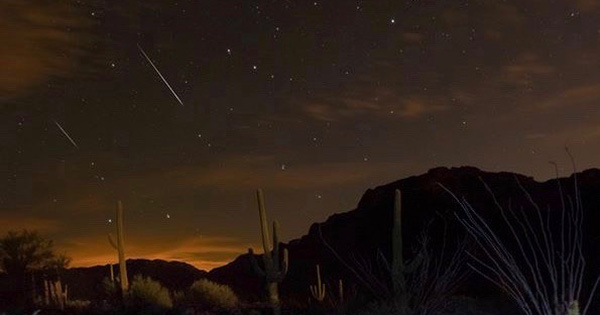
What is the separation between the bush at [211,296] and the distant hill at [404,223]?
4782 millimetres

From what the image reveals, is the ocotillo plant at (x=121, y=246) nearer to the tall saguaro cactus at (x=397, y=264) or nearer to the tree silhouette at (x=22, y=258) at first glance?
the tall saguaro cactus at (x=397, y=264)

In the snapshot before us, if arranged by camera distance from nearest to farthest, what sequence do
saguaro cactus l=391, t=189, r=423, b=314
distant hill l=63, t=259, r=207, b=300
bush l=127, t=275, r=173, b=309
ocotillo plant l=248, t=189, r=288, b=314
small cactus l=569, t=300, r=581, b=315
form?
small cactus l=569, t=300, r=581, b=315 < saguaro cactus l=391, t=189, r=423, b=314 < ocotillo plant l=248, t=189, r=288, b=314 < bush l=127, t=275, r=173, b=309 < distant hill l=63, t=259, r=207, b=300

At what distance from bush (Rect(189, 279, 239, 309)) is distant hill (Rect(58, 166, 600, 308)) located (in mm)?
4782

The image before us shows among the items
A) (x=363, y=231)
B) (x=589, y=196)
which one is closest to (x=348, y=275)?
(x=363, y=231)

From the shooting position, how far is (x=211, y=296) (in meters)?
25.7

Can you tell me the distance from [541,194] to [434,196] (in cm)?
535

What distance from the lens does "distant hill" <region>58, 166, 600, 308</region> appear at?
27969 millimetres

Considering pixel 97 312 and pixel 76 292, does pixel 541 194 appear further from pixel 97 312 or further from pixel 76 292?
pixel 76 292

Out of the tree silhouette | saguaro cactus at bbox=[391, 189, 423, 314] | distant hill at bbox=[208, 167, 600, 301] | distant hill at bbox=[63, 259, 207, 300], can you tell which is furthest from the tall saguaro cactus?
distant hill at bbox=[63, 259, 207, 300]

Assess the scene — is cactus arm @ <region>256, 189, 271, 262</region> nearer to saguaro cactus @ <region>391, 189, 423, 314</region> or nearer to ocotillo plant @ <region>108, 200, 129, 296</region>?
saguaro cactus @ <region>391, 189, 423, 314</region>

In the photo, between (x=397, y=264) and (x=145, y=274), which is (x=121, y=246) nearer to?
(x=397, y=264)

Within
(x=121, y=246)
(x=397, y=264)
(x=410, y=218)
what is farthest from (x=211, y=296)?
(x=410, y=218)

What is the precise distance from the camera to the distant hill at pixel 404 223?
28.0m

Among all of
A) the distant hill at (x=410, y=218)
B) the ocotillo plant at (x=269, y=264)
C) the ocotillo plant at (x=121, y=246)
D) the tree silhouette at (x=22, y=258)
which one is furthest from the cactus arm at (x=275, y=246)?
the tree silhouette at (x=22, y=258)
